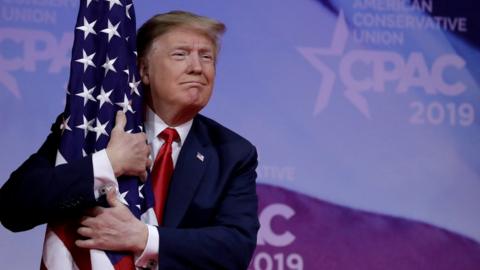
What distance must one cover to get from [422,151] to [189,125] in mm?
1483

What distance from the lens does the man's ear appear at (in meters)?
2.54

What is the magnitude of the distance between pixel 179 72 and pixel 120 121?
0.25 metres

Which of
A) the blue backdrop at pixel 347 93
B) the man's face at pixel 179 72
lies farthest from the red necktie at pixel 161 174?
the blue backdrop at pixel 347 93

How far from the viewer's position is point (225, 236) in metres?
2.38

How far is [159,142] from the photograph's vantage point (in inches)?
99.2

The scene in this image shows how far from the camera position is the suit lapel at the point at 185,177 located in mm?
2402

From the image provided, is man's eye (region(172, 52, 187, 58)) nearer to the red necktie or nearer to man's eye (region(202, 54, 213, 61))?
man's eye (region(202, 54, 213, 61))

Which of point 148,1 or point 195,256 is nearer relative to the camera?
point 195,256

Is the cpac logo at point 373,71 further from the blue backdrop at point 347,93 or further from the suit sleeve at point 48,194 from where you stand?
the suit sleeve at point 48,194

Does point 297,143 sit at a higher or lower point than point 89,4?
lower

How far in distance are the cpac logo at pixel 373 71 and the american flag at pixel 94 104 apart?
1465mm

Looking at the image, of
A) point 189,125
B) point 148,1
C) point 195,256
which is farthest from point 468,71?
point 195,256

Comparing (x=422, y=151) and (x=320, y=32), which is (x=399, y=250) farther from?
(x=320, y=32)

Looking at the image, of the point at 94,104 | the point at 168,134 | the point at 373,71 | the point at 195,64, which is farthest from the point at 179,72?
the point at 373,71
